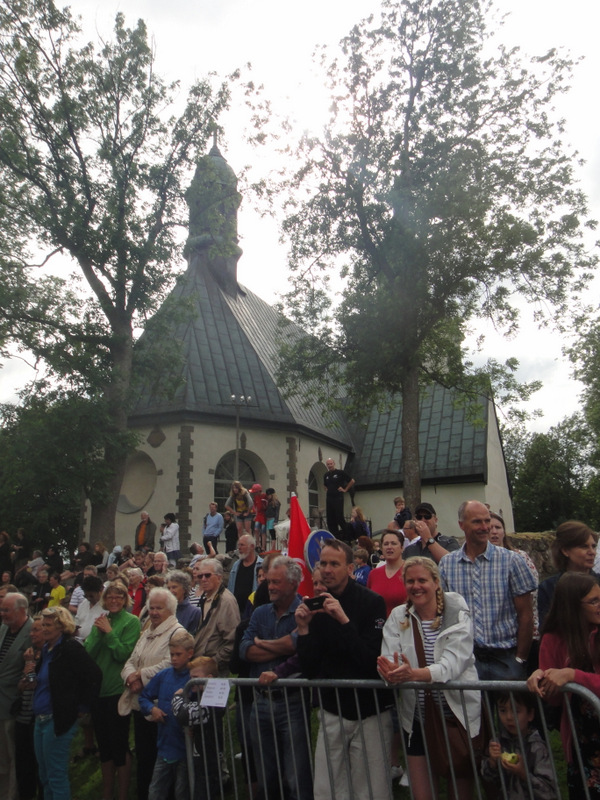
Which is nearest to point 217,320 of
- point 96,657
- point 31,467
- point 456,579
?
point 31,467

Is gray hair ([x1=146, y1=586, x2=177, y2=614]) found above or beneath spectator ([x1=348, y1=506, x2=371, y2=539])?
beneath

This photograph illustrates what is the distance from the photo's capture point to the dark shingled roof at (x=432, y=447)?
2795cm

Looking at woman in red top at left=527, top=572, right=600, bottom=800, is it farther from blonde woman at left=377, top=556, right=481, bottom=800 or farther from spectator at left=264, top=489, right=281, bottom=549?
spectator at left=264, top=489, right=281, bottom=549

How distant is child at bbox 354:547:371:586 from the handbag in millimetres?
4075

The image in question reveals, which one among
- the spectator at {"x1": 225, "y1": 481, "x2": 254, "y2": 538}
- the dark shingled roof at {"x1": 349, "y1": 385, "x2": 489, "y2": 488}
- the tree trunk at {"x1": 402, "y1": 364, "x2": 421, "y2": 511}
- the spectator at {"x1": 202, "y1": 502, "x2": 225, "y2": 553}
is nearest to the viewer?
the spectator at {"x1": 225, "y1": 481, "x2": 254, "y2": 538}

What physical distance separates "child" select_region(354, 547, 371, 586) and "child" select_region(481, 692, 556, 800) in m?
4.25

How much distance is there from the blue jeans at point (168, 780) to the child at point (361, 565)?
329 centimetres

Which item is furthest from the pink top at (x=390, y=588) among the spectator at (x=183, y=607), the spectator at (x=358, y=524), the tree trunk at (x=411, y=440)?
the tree trunk at (x=411, y=440)

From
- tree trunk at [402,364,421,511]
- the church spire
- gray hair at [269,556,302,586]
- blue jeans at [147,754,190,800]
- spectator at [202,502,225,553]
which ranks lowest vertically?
Result: blue jeans at [147,754,190,800]

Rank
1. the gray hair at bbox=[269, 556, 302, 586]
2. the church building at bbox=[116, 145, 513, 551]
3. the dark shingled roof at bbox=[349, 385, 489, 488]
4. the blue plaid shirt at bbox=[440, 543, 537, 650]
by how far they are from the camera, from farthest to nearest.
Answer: the dark shingled roof at bbox=[349, 385, 489, 488] < the church building at bbox=[116, 145, 513, 551] < the gray hair at bbox=[269, 556, 302, 586] < the blue plaid shirt at bbox=[440, 543, 537, 650]

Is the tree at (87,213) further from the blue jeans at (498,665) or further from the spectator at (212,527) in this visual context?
the blue jeans at (498,665)

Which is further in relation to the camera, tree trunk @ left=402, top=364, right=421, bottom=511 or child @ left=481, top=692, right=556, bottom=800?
tree trunk @ left=402, top=364, right=421, bottom=511

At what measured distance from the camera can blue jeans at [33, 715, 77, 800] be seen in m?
5.64

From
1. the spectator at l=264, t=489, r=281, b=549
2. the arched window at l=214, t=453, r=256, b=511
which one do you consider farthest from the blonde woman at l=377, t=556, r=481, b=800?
the arched window at l=214, t=453, r=256, b=511
